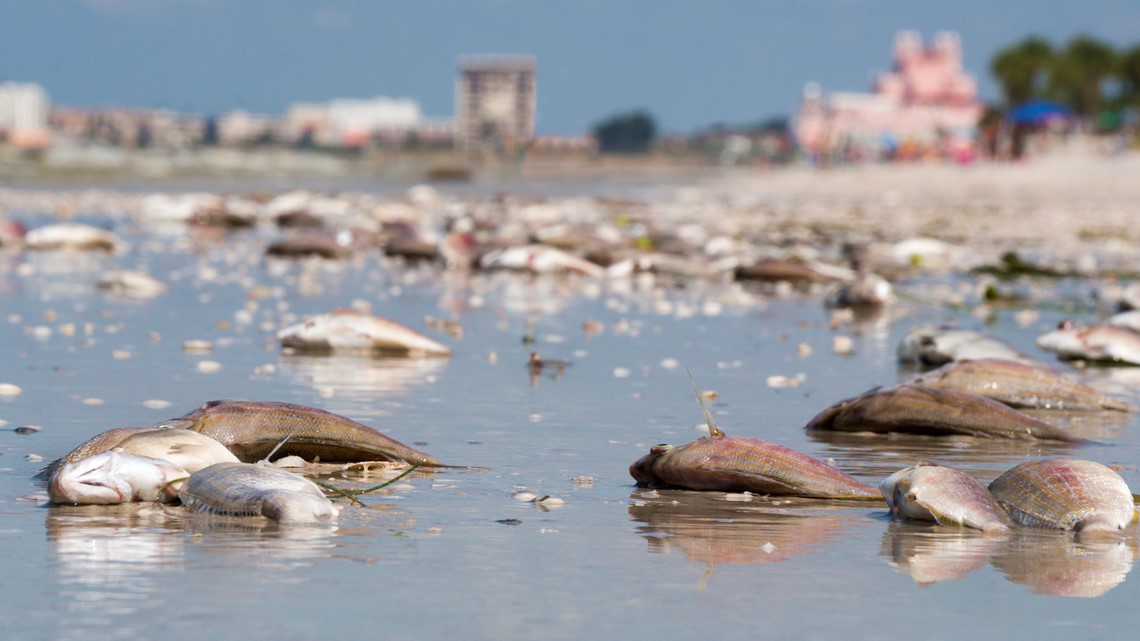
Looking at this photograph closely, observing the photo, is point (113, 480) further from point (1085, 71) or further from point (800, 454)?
point (1085, 71)

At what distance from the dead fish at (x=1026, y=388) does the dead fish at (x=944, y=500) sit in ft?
9.26

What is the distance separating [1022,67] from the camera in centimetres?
10844

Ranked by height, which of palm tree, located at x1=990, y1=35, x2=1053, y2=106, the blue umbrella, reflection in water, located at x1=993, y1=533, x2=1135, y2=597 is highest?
palm tree, located at x1=990, y1=35, x2=1053, y2=106

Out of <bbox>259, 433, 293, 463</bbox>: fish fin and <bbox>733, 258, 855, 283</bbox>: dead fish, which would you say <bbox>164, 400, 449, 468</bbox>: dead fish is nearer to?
<bbox>259, 433, 293, 463</bbox>: fish fin

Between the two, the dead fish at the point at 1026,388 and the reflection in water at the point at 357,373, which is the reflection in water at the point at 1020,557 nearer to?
the dead fish at the point at 1026,388

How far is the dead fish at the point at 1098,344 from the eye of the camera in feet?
34.4

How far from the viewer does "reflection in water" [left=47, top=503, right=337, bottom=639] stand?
4066 mm

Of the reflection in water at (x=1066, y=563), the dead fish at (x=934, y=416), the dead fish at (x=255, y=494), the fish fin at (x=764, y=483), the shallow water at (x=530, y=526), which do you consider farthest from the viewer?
the dead fish at (x=934, y=416)

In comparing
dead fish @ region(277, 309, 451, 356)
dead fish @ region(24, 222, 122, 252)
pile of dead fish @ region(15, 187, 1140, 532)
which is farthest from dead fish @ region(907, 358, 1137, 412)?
dead fish @ region(24, 222, 122, 252)

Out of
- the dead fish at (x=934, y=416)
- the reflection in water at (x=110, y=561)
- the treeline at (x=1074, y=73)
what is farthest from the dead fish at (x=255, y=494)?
the treeline at (x=1074, y=73)

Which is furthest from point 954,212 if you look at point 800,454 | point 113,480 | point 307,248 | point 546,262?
point 113,480

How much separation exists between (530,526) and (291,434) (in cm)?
139

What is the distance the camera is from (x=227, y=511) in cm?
532

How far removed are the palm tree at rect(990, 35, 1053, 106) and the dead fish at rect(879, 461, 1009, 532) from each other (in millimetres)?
108473
